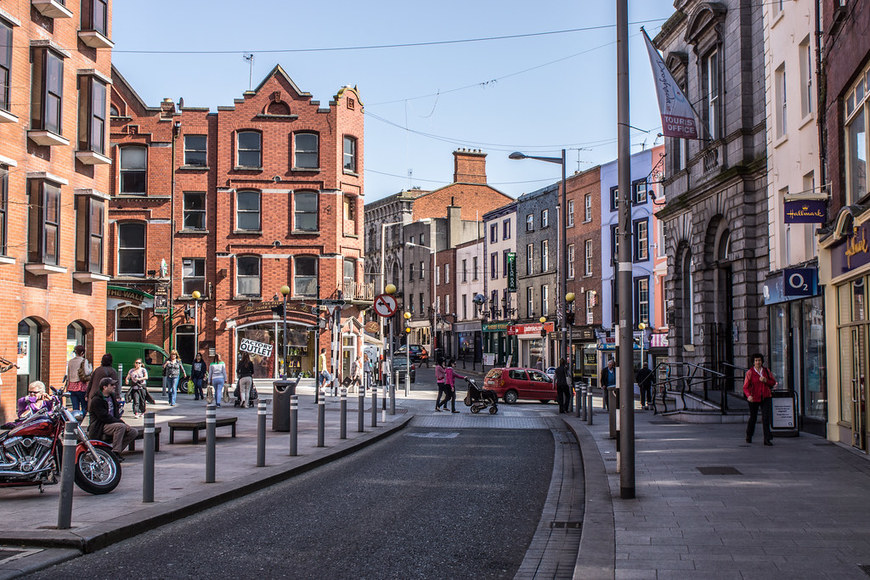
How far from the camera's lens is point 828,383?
1733cm

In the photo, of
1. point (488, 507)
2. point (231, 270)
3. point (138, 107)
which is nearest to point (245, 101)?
point (138, 107)

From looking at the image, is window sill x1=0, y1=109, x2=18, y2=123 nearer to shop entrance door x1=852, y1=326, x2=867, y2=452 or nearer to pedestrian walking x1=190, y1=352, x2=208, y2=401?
pedestrian walking x1=190, y1=352, x2=208, y2=401

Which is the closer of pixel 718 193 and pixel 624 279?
pixel 624 279

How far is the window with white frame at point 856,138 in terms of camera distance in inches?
565

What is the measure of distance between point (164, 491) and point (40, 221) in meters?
12.7

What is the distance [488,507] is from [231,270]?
124 feet

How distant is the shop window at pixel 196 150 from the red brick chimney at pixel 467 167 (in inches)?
1462

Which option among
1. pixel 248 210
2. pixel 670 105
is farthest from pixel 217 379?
pixel 248 210

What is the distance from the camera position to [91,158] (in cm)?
2367

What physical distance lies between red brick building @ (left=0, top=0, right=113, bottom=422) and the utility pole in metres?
13.9

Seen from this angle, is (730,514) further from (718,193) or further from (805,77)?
(718,193)

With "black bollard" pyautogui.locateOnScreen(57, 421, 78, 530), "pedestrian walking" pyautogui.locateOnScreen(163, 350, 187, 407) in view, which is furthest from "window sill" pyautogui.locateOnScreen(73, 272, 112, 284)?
"black bollard" pyautogui.locateOnScreen(57, 421, 78, 530)

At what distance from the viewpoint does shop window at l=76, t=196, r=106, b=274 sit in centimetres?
2380

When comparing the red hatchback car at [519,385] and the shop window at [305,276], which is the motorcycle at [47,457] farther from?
the shop window at [305,276]
